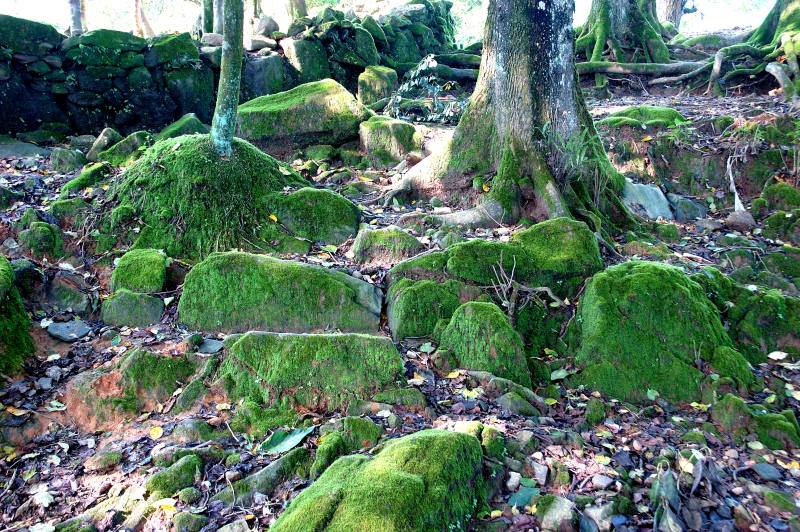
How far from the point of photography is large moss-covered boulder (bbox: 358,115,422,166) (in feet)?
27.9

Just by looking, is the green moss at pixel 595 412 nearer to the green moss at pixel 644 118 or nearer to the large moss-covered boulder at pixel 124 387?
the large moss-covered boulder at pixel 124 387

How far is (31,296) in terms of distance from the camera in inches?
202

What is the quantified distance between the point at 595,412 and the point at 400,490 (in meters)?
1.96

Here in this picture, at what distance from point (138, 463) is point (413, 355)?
2.17 meters

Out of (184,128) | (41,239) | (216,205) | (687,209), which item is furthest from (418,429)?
(184,128)

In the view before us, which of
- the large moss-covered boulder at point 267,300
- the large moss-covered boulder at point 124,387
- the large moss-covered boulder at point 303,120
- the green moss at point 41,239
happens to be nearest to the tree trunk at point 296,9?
the large moss-covered boulder at point 303,120

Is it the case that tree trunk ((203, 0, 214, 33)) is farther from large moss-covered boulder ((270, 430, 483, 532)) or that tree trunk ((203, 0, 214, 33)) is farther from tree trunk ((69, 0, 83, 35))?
large moss-covered boulder ((270, 430, 483, 532))

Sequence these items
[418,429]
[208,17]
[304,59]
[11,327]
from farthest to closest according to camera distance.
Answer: [208,17] < [304,59] < [11,327] < [418,429]

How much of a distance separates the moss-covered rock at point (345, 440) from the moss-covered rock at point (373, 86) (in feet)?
29.7

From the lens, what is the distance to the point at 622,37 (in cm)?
1339

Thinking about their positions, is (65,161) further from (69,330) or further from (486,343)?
(486,343)

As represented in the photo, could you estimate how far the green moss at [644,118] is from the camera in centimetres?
873

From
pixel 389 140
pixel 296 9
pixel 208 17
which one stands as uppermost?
pixel 296 9

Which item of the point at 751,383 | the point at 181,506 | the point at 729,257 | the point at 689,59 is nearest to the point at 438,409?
the point at 181,506
